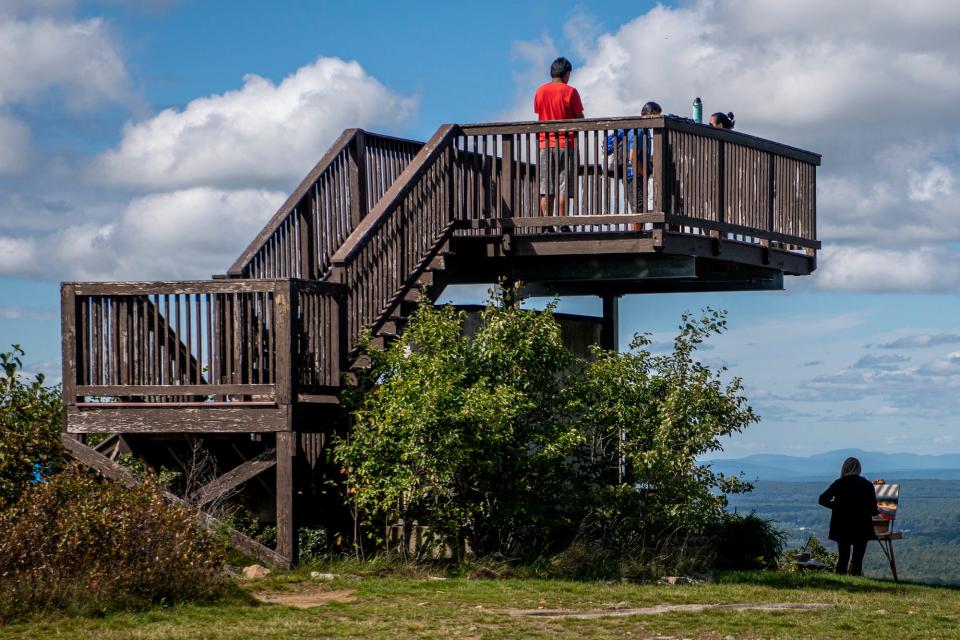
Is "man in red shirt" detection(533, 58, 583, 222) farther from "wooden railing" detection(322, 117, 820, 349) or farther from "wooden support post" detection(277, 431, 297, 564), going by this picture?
"wooden support post" detection(277, 431, 297, 564)

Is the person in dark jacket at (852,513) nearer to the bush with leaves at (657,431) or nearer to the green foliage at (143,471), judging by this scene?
the bush with leaves at (657,431)

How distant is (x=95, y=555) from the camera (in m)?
14.4

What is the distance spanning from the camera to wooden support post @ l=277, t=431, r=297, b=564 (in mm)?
17062

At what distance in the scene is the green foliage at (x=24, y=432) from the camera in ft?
58.0

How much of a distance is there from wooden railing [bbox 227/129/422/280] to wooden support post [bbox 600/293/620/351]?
12.8 feet

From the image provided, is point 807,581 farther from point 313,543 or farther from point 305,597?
point 305,597

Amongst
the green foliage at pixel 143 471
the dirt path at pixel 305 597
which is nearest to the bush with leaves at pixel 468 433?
the dirt path at pixel 305 597

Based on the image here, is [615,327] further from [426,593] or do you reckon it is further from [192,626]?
[192,626]

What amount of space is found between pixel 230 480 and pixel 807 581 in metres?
7.22

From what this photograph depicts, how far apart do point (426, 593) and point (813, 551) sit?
11437 millimetres

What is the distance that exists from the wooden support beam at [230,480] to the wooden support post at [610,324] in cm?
678

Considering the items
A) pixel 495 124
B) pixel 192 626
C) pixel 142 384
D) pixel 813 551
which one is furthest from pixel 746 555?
pixel 192 626

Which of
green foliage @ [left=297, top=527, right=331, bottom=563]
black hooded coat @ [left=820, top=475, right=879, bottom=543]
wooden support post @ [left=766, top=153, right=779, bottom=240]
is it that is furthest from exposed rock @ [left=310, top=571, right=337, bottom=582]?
wooden support post @ [left=766, top=153, right=779, bottom=240]

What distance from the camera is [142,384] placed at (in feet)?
57.9
